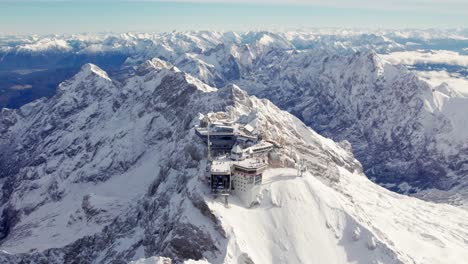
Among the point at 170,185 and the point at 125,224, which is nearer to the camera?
the point at 170,185

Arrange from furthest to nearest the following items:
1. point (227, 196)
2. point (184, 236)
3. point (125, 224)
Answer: point (125, 224), point (227, 196), point (184, 236)

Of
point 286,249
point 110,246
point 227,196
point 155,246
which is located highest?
point 227,196

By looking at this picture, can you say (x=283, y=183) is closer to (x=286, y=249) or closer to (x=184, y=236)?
(x=286, y=249)

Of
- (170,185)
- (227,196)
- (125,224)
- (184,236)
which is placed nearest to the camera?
(184,236)

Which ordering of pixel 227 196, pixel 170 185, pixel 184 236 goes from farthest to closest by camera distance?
pixel 170 185 < pixel 227 196 < pixel 184 236

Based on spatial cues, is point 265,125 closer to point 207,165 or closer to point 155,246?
point 207,165

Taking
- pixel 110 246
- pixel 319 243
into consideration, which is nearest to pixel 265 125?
pixel 319 243

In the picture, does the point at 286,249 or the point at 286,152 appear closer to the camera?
the point at 286,249

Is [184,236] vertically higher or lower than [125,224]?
higher

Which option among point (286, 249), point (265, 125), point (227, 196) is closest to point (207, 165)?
point (227, 196)
